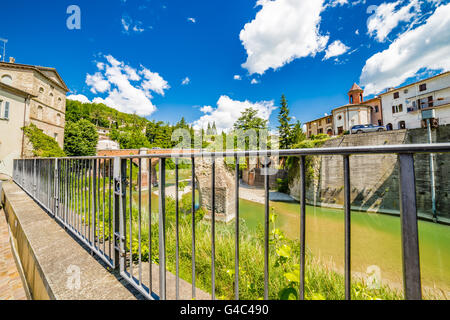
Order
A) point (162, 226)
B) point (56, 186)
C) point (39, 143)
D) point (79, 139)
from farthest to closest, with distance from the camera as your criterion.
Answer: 1. point (79, 139)
2. point (39, 143)
3. point (56, 186)
4. point (162, 226)

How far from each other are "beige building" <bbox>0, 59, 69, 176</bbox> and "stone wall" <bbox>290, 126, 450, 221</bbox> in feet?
73.5

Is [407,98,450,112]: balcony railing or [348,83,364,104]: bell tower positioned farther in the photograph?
[348,83,364,104]: bell tower

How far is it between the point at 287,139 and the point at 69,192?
2635 cm

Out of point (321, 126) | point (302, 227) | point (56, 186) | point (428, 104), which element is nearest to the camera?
point (302, 227)

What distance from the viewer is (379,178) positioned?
1317cm

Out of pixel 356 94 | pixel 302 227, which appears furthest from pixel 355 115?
pixel 302 227

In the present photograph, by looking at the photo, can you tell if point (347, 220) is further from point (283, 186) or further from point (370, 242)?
point (283, 186)

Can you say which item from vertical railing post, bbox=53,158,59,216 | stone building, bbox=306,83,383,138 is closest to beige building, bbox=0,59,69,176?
vertical railing post, bbox=53,158,59,216

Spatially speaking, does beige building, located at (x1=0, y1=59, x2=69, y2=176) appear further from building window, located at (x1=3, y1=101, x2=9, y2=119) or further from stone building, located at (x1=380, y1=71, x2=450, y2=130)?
stone building, located at (x1=380, y1=71, x2=450, y2=130)

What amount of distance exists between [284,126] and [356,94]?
15219 millimetres

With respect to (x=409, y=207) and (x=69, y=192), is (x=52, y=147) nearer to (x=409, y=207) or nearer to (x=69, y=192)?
(x=69, y=192)

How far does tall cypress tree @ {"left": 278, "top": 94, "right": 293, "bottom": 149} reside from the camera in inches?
1033
